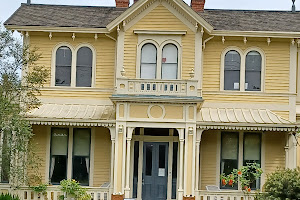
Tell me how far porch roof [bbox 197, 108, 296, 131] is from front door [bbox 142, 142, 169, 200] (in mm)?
2292

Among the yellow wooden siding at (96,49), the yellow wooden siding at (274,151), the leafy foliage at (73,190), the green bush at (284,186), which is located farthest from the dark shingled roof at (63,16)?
the green bush at (284,186)

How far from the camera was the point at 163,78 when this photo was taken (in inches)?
929

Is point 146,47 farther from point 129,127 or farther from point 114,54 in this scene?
point 129,127

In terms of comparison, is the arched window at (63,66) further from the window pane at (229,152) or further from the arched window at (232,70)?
the window pane at (229,152)

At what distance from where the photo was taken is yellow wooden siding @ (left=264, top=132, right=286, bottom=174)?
2394 cm

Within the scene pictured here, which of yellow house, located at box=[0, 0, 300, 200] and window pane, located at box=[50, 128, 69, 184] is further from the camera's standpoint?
window pane, located at box=[50, 128, 69, 184]

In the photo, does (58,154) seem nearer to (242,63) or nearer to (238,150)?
(238,150)

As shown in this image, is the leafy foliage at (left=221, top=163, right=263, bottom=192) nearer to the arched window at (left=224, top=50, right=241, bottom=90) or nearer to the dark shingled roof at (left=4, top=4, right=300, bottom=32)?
the arched window at (left=224, top=50, right=241, bottom=90)

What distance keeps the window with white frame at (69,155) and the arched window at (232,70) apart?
630cm

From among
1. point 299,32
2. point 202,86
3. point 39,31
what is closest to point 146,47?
point 202,86

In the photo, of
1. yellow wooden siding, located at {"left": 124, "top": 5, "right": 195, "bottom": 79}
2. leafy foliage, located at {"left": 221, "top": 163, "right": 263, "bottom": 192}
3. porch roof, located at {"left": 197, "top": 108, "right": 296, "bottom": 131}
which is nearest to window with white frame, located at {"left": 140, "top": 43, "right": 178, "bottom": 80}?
yellow wooden siding, located at {"left": 124, "top": 5, "right": 195, "bottom": 79}

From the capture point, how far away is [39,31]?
24.1 m

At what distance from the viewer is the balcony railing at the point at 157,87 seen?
2162 cm

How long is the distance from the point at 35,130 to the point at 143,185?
5.08 meters
